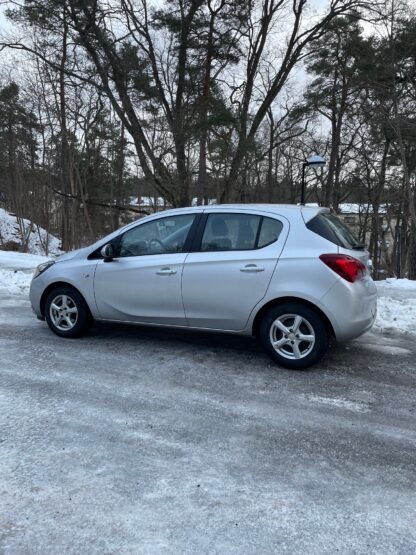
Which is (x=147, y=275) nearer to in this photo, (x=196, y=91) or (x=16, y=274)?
(x=16, y=274)

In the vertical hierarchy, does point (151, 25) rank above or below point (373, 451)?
above

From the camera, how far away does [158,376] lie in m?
4.57

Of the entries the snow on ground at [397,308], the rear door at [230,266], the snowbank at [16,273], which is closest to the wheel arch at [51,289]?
the rear door at [230,266]

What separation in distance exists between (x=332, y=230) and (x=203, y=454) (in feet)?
8.83

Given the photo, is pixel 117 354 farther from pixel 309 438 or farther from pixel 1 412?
pixel 309 438

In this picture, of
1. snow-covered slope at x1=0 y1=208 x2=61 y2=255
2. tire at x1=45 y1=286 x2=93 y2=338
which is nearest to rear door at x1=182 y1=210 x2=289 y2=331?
tire at x1=45 y1=286 x2=93 y2=338

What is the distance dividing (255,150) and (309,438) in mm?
15241

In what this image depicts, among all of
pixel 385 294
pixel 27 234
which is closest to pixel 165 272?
pixel 385 294

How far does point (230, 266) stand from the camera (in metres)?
4.87

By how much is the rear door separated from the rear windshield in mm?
298

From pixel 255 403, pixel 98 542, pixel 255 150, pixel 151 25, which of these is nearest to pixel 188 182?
pixel 255 150

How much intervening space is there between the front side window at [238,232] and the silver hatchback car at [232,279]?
11 mm

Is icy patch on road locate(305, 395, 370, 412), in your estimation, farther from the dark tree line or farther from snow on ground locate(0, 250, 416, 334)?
the dark tree line

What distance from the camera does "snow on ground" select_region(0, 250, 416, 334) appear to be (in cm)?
673
